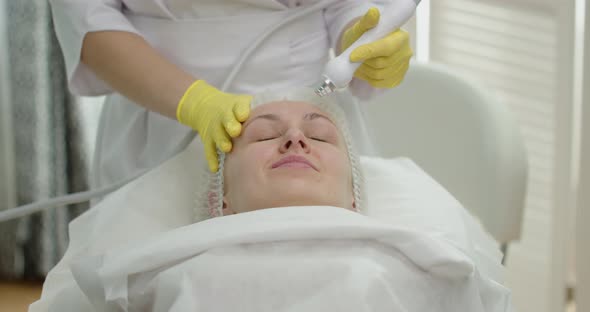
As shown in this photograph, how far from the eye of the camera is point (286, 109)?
1447 mm

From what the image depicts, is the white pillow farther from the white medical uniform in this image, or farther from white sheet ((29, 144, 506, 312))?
the white medical uniform

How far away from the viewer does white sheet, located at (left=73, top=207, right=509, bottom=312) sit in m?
1.06

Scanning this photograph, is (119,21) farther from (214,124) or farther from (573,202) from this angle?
(573,202)

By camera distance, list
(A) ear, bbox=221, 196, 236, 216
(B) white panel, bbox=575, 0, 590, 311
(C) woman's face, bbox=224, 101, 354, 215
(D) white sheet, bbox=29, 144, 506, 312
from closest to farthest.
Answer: (D) white sheet, bbox=29, 144, 506, 312
(C) woman's face, bbox=224, 101, 354, 215
(A) ear, bbox=221, 196, 236, 216
(B) white panel, bbox=575, 0, 590, 311

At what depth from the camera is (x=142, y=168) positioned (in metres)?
1.63

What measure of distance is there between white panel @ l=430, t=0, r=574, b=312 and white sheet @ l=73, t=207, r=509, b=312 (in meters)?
1.33

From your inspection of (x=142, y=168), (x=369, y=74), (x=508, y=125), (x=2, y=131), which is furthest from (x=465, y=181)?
(x=2, y=131)

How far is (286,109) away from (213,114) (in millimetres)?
146

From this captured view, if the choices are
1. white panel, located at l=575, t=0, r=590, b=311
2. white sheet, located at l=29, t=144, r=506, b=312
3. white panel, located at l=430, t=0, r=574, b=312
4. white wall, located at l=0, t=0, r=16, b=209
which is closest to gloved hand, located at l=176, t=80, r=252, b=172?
white sheet, located at l=29, t=144, r=506, b=312

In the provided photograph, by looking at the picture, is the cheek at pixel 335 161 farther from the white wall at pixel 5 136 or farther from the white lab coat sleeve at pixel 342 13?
the white wall at pixel 5 136

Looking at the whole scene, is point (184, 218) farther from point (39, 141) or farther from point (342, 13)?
point (39, 141)

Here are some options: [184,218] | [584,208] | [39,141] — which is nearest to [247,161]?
[184,218]

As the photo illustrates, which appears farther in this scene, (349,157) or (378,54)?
(349,157)

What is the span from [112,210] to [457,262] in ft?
2.11
